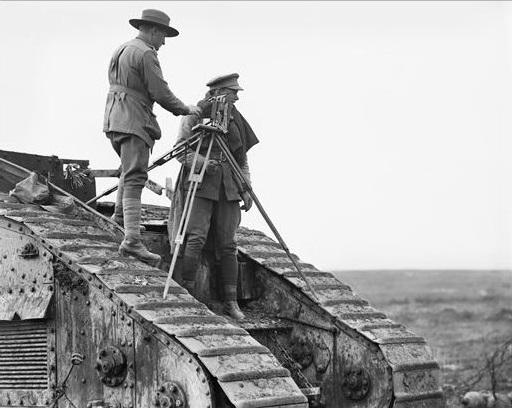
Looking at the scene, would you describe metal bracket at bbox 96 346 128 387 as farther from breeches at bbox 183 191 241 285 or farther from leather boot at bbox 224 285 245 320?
leather boot at bbox 224 285 245 320

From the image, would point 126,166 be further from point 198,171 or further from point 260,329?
point 260,329

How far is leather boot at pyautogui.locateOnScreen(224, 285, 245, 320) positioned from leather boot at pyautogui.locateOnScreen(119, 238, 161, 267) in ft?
3.96

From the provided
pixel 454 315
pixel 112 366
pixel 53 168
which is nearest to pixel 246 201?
pixel 53 168

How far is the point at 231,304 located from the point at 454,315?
20248 mm

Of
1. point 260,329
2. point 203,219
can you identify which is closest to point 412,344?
point 260,329

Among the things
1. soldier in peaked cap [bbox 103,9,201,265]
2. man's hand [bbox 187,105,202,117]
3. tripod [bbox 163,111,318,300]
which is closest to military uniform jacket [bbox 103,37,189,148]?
soldier in peaked cap [bbox 103,9,201,265]

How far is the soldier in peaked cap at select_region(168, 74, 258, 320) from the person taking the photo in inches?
488

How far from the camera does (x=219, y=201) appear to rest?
12633mm

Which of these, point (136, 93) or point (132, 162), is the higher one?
point (136, 93)

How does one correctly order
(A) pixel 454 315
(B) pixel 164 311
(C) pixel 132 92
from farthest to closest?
(A) pixel 454 315, (C) pixel 132 92, (B) pixel 164 311

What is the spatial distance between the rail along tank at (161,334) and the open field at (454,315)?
3.66m

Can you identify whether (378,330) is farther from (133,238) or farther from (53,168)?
(53,168)

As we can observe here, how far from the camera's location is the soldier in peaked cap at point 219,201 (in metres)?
12.4

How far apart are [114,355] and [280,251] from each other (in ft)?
11.5
